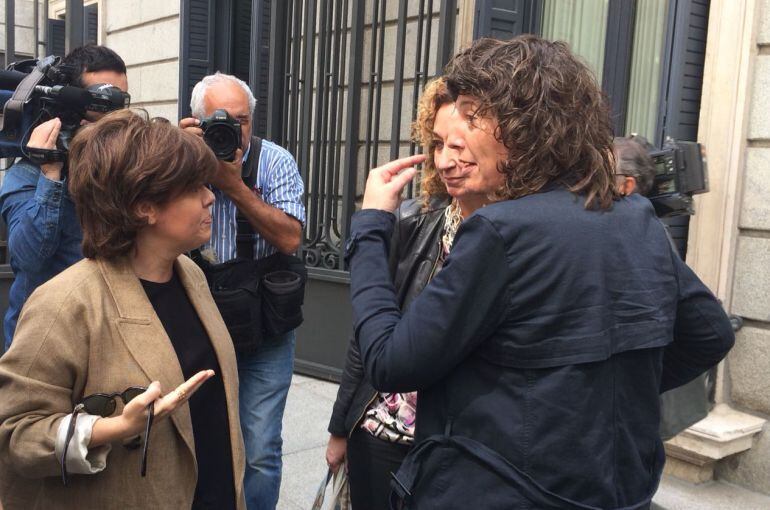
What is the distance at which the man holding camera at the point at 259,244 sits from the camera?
2.87m

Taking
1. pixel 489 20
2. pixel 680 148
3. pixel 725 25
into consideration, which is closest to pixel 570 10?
pixel 489 20

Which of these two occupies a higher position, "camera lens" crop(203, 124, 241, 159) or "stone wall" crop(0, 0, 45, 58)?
"stone wall" crop(0, 0, 45, 58)

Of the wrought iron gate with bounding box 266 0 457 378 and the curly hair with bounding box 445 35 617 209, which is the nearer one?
the curly hair with bounding box 445 35 617 209

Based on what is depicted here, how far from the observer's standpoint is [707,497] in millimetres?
3977

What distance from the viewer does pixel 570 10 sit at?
5227 millimetres

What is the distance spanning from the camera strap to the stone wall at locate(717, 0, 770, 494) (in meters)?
2.60

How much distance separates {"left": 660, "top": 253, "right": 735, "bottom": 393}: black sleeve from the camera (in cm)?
161

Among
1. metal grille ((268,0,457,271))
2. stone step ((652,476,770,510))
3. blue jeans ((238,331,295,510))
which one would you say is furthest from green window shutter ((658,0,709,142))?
blue jeans ((238,331,295,510))

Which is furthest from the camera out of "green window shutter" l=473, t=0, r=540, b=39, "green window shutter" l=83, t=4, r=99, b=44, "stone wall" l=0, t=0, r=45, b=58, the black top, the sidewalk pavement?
"green window shutter" l=83, t=4, r=99, b=44

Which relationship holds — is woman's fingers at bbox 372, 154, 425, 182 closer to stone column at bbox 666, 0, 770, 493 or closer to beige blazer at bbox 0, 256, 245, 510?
beige blazer at bbox 0, 256, 245, 510

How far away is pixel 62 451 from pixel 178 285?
546 mm

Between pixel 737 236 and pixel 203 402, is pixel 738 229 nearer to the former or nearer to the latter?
pixel 737 236

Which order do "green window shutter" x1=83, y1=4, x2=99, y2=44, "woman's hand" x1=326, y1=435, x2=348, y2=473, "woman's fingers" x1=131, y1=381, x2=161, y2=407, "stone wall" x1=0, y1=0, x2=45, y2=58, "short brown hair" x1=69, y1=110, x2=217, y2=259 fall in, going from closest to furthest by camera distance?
"woman's fingers" x1=131, y1=381, x2=161, y2=407 < "short brown hair" x1=69, y1=110, x2=217, y2=259 < "woman's hand" x1=326, y1=435, x2=348, y2=473 < "stone wall" x1=0, y1=0, x2=45, y2=58 < "green window shutter" x1=83, y1=4, x2=99, y2=44

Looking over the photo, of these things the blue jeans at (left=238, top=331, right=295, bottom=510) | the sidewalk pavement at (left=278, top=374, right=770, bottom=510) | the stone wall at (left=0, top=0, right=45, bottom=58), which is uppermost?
the stone wall at (left=0, top=0, right=45, bottom=58)
